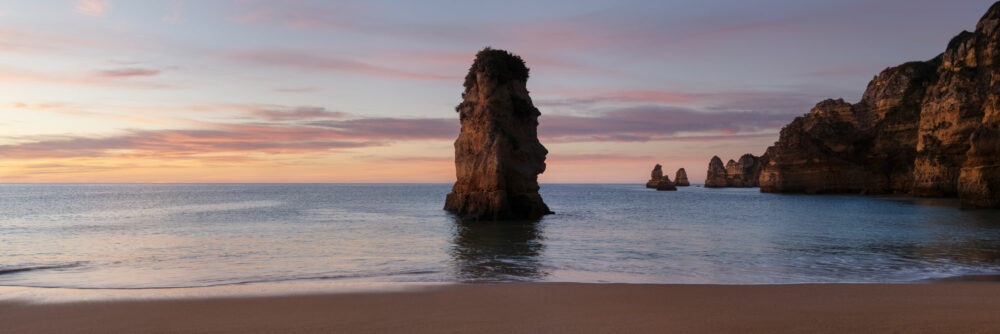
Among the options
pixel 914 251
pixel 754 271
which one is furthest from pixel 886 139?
pixel 754 271

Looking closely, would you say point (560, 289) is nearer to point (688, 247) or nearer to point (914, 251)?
point (688, 247)

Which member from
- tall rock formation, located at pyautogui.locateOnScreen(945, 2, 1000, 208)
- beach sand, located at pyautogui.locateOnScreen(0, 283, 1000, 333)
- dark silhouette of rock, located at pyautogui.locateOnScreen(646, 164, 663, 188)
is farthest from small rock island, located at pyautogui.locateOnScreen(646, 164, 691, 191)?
beach sand, located at pyautogui.locateOnScreen(0, 283, 1000, 333)

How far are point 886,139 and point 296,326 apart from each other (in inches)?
3762

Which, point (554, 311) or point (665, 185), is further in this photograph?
point (665, 185)

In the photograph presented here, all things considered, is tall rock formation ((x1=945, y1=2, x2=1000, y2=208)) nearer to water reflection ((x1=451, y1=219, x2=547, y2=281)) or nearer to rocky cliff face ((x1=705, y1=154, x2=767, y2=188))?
water reflection ((x1=451, y1=219, x2=547, y2=281))

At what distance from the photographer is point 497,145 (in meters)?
34.5

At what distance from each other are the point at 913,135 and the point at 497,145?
238ft

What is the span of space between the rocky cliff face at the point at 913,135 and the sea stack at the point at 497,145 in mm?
33788

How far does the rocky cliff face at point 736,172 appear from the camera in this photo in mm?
168525

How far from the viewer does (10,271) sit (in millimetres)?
14391

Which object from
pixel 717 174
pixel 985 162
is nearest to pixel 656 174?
pixel 717 174

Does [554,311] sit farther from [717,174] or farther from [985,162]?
[717,174]

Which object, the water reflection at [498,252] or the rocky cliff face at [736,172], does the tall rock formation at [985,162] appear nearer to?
the water reflection at [498,252]

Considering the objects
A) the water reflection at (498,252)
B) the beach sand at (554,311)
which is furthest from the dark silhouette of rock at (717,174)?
the beach sand at (554,311)
